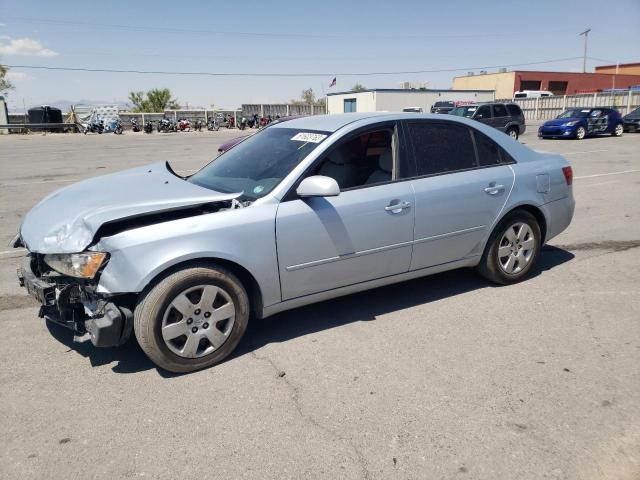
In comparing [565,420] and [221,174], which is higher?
[221,174]

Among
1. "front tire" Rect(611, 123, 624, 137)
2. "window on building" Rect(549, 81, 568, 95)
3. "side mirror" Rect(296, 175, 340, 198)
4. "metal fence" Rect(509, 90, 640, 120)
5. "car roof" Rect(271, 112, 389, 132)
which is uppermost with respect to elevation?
"window on building" Rect(549, 81, 568, 95)

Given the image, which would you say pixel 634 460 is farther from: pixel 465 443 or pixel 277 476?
pixel 277 476

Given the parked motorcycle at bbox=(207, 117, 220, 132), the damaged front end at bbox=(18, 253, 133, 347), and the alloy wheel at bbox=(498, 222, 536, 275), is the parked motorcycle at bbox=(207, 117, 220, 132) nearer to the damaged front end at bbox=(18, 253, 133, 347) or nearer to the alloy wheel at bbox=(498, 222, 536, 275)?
the alloy wheel at bbox=(498, 222, 536, 275)

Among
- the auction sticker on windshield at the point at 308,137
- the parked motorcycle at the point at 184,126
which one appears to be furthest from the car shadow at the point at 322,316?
the parked motorcycle at the point at 184,126

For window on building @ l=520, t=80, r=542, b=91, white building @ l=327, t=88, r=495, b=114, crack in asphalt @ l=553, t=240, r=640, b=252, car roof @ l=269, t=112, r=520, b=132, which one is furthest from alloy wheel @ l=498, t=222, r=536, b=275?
window on building @ l=520, t=80, r=542, b=91

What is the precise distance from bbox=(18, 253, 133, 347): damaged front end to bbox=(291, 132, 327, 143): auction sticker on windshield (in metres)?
1.79

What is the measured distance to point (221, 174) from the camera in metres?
4.34

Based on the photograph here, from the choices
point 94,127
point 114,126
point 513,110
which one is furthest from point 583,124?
point 94,127

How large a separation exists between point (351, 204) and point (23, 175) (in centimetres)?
1249

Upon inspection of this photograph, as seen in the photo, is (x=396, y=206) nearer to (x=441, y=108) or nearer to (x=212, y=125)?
(x=441, y=108)

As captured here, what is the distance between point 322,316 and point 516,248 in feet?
6.65

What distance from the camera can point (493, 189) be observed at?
15.0ft

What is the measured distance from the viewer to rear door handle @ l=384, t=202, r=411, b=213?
401 centimetres

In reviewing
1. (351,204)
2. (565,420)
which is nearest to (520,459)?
(565,420)
